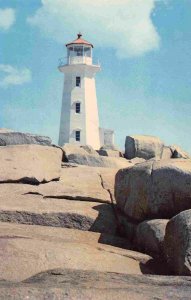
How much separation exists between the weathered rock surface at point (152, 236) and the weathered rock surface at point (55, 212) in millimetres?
1309

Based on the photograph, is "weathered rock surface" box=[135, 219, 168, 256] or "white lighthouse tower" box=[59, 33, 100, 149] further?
"white lighthouse tower" box=[59, 33, 100, 149]

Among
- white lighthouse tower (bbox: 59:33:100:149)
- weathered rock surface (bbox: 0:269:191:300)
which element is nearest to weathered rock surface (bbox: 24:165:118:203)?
weathered rock surface (bbox: 0:269:191:300)

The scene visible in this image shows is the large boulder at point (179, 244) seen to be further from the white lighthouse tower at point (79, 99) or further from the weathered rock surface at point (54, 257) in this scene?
the white lighthouse tower at point (79, 99)

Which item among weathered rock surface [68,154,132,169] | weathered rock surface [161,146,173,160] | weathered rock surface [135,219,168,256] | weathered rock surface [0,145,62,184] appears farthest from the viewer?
weathered rock surface [161,146,173,160]

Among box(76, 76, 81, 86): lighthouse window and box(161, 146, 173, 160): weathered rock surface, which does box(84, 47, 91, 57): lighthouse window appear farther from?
box(161, 146, 173, 160): weathered rock surface

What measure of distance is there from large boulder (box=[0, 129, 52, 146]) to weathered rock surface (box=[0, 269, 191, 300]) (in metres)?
9.56

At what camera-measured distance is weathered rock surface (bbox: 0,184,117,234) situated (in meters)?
10.9

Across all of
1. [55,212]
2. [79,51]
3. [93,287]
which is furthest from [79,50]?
[93,287]

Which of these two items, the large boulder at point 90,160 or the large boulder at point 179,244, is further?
the large boulder at point 90,160

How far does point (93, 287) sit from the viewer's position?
5621 millimetres

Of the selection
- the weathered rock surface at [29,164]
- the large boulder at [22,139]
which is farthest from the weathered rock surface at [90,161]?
the weathered rock surface at [29,164]

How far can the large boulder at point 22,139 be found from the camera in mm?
15825

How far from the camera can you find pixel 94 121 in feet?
164

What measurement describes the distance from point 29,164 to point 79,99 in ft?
122
